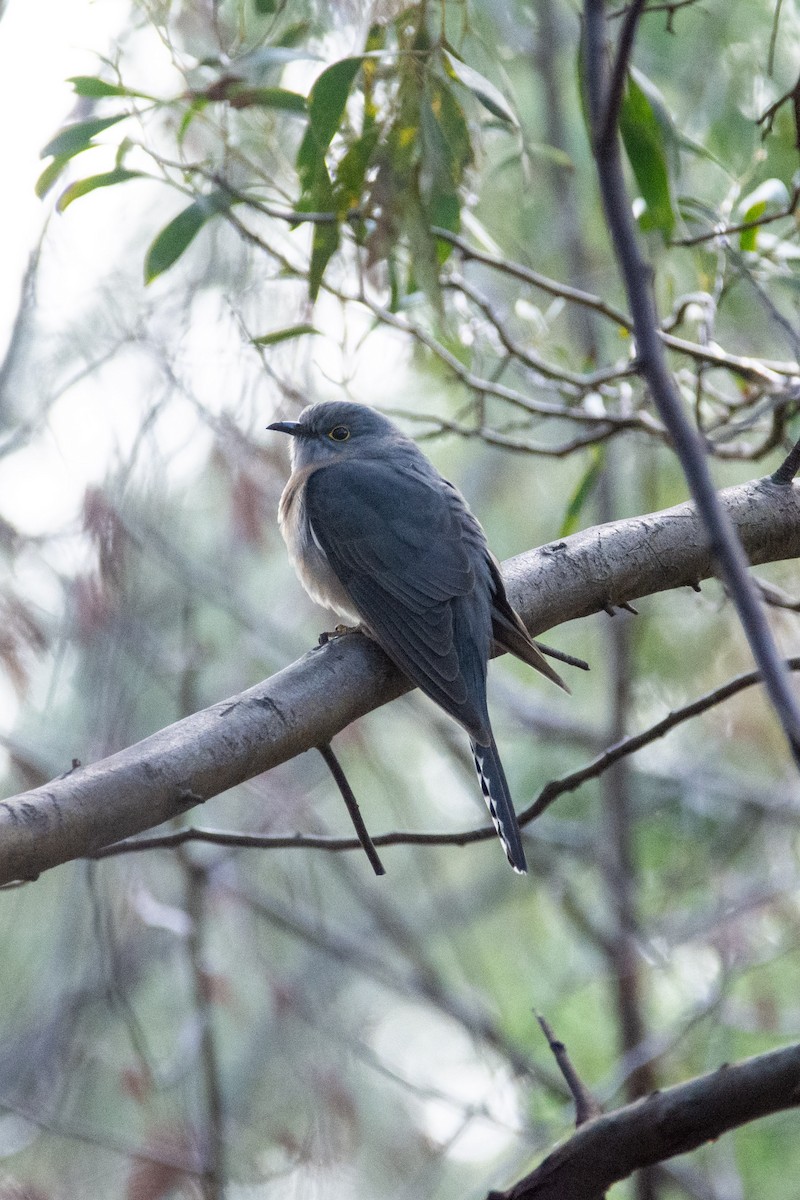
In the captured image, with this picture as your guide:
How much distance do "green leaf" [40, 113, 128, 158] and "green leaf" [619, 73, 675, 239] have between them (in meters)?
1.54

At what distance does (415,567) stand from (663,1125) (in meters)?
2.02

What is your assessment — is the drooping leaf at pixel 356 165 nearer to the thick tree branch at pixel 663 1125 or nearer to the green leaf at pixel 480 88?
the green leaf at pixel 480 88

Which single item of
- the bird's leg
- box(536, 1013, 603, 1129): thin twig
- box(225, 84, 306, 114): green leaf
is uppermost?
box(225, 84, 306, 114): green leaf

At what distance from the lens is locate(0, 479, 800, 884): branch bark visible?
6.93 ft

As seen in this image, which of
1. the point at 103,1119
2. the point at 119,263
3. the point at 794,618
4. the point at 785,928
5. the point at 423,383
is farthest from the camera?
the point at 423,383

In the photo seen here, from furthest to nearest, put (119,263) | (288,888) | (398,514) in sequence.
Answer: (119,263)
(288,888)
(398,514)

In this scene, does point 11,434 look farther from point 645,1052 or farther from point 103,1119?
point 103,1119

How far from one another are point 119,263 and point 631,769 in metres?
3.94

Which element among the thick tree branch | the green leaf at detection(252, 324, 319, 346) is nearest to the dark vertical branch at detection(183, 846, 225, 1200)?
the thick tree branch

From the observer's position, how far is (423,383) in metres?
8.11

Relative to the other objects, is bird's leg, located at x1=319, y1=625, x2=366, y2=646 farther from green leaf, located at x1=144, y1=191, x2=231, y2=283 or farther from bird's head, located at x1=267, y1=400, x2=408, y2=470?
green leaf, located at x1=144, y1=191, x2=231, y2=283

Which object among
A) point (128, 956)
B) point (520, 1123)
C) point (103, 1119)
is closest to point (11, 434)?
point (128, 956)

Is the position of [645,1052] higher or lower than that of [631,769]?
lower

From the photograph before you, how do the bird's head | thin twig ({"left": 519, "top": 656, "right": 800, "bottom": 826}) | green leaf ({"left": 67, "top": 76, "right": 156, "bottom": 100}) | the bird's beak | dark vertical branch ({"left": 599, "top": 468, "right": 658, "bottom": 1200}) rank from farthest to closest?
dark vertical branch ({"left": 599, "top": 468, "right": 658, "bottom": 1200})
the bird's head
the bird's beak
green leaf ({"left": 67, "top": 76, "right": 156, "bottom": 100})
thin twig ({"left": 519, "top": 656, "right": 800, "bottom": 826})
